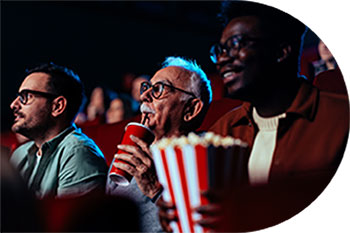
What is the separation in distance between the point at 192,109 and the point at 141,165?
0.75ft

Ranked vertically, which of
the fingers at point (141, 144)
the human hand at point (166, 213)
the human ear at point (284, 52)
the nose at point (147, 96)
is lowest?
the human hand at point (166, 213)

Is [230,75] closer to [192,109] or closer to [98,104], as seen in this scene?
[192,109]

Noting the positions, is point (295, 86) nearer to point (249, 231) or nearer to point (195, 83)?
Answer: point (195, 83)

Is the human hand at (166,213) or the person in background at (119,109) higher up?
the person in background at (119,109)

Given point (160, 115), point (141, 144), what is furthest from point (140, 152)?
point (160, 115)

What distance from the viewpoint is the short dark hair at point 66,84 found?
1.52 metres

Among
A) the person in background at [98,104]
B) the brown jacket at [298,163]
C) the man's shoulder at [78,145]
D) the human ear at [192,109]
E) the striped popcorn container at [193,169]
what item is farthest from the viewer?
the person in background at [98,104]

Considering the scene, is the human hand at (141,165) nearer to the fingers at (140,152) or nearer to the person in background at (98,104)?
the fingers at (140,152)

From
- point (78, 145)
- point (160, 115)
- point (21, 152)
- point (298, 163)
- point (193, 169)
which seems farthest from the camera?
point (21, 152)

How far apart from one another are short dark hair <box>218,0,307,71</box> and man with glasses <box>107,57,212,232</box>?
0.66ft

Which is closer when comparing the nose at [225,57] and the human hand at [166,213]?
the human hand at [166,213]

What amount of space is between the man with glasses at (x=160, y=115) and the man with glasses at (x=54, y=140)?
0.33 ft

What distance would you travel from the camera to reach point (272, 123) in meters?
1.27

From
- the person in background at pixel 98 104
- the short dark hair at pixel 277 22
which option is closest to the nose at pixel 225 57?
the short dark hair at pixel 277 22
